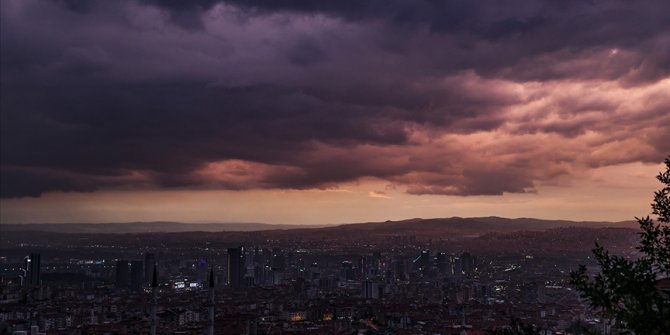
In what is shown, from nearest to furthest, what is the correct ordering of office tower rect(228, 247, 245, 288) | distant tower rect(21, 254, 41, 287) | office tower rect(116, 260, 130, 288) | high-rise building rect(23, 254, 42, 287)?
distant tower rect(21, 254, 41, 287) < high-rise building rect(23, 254, 42, 287) < office tower rect(116, 260, 130, 288) < office tower rect(228, 247, 245, 288)

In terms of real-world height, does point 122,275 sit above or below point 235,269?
below

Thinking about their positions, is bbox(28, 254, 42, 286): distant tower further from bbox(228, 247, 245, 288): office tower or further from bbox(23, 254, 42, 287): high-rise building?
bbox(228, 247, 245, 288): office tower

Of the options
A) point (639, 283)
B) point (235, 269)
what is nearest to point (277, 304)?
point (235, 269)

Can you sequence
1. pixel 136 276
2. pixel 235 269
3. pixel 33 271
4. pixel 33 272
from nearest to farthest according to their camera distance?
pixel 33 272, pixel 33 271, pixel 136 276, pixel 235 269

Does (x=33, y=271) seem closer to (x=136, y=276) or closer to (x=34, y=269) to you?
(x=34, y=269)

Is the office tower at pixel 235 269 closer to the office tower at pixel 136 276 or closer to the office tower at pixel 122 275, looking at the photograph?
the office tower at pixel 136 276

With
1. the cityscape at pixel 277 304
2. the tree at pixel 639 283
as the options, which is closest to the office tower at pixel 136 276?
the cityscape at pixel 277 304

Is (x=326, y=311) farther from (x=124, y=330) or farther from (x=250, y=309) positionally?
(x=124, y=330)

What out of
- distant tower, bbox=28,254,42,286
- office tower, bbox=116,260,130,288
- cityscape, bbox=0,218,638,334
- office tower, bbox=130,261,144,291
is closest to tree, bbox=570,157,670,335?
cityscape, bbox=0,218,638,334
